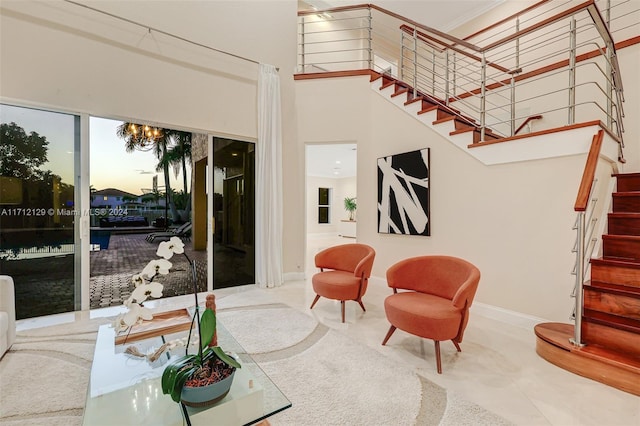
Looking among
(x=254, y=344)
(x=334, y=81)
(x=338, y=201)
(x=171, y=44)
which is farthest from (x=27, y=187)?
(x=338, y=201)

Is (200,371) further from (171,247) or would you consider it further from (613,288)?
(613,288)

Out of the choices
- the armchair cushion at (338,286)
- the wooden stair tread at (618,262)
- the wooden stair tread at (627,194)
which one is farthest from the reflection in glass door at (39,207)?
the wooden stair tread at (627,194)

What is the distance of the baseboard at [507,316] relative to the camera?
3.06 meters

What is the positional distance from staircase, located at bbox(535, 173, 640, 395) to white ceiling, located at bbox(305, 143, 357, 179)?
4.22 m

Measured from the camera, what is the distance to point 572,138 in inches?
110

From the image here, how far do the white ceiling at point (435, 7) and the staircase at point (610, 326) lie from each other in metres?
5.53

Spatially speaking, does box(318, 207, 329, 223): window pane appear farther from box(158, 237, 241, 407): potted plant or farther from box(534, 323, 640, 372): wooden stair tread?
box(158, 237, 241, 407): potted plant

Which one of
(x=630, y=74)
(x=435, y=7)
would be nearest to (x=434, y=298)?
(x=630, y=74)

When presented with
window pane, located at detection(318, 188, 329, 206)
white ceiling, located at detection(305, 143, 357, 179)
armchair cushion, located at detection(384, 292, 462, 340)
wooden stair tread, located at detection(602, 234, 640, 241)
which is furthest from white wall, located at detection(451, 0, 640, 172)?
window pane, located at detection(318, 188, 329, 206)

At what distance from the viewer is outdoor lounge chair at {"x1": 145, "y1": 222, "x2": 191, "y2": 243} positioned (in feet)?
13.5

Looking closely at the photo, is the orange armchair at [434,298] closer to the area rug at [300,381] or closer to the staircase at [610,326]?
the area rug at [300,381]

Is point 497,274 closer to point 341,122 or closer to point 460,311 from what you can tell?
point 460,311

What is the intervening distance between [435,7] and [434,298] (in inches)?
258

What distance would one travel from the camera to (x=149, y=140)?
13.3ft
